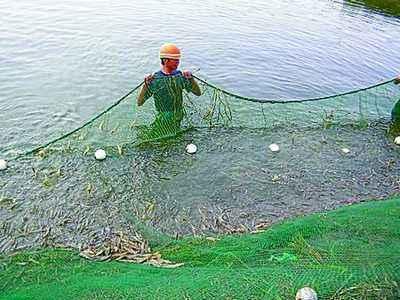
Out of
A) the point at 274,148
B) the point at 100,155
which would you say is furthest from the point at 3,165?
the point at 274,148

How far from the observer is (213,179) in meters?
6.54

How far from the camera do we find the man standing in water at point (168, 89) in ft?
22.4

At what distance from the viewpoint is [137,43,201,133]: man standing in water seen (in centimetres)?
682

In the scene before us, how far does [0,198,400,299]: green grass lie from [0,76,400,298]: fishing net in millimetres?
680

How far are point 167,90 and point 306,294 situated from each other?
457cm

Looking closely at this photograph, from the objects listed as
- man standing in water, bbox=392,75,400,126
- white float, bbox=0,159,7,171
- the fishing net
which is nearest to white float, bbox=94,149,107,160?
the fishing net

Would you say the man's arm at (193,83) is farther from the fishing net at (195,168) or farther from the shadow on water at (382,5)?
the shadow on water at (382,5)

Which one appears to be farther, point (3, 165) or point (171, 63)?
point (171, 63)

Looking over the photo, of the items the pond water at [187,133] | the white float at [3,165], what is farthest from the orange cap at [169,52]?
the white float at [3,165]

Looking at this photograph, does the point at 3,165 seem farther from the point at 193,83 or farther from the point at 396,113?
the point at 396,113

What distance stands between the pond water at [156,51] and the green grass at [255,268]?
326 centimetres

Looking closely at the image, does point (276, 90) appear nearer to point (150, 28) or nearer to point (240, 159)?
point (240, 159)

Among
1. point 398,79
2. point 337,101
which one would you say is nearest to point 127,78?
point 337,101

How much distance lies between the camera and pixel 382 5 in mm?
16406
